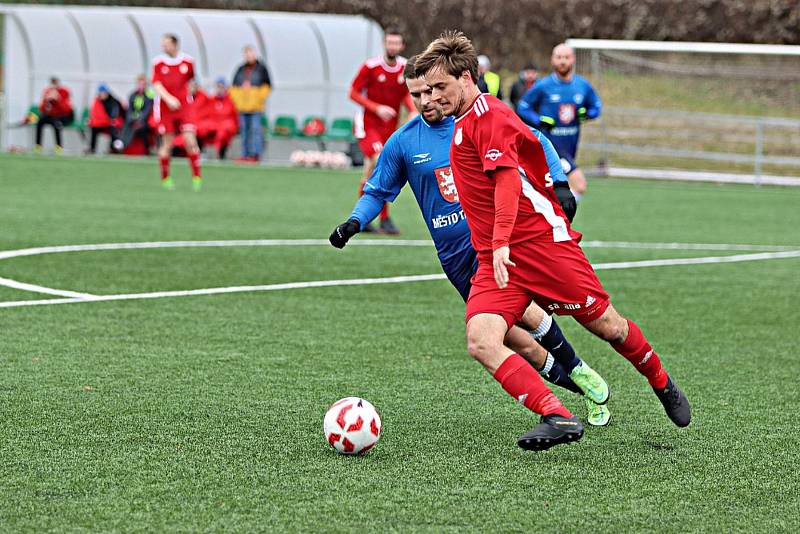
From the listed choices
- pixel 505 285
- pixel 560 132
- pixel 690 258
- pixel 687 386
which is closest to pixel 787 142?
pixel 560 132

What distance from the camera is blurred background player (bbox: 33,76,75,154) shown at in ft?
86.4

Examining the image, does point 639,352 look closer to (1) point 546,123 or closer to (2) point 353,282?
(2) point 353,282

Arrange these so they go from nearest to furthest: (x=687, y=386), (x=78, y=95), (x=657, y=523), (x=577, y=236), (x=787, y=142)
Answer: (x=657, y=523)
(x=577, y=236)
(x=687, y=386)
(x=787, y=142)
(x=78, y=95)

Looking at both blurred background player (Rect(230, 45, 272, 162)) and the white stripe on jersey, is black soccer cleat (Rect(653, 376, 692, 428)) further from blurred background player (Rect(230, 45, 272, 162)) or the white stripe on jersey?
blurred background player (Rect(230, 45, 272, 162))

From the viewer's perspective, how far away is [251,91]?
25203 millimetres

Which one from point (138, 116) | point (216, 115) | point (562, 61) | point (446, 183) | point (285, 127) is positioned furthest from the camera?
point (285, 127)

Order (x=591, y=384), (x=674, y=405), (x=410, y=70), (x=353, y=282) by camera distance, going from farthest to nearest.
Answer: (x=353, y=282) < (x=591, y=384) < (x=410, y=70) < (x=674, y=405)

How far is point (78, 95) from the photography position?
28266mm

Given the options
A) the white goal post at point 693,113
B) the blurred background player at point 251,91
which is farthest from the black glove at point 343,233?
the white goal post at point 693,113

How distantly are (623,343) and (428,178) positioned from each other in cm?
120

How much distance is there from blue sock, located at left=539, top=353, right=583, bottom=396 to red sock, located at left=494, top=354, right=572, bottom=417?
28.9 inches

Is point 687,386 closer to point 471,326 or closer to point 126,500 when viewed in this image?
point 471,326

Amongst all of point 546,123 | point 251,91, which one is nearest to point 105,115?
point 251,91

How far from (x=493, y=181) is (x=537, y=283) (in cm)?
42
